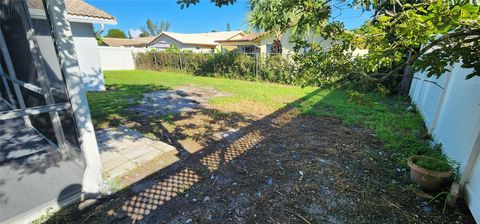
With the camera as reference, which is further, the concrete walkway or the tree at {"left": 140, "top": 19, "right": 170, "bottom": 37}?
the tree at {"left": 140, "top": 19, "right": 170, "bottom": 37}

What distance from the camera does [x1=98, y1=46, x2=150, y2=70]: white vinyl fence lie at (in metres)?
16.6

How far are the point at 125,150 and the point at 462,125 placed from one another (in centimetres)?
486

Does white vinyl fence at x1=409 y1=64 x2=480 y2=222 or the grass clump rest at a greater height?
white vinyl fence at x1=409 y1=64 x2=480 y2=222

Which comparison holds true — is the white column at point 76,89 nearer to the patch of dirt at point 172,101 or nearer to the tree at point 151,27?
the patch of dirt at point 172,101

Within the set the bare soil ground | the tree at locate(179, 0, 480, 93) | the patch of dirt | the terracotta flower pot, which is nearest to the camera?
the tree at locate(179, 0, 480, 93)

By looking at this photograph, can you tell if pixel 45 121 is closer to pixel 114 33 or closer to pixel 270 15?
pixel 270 15

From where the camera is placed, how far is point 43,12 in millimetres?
2215

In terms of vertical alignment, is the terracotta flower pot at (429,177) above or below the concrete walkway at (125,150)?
above

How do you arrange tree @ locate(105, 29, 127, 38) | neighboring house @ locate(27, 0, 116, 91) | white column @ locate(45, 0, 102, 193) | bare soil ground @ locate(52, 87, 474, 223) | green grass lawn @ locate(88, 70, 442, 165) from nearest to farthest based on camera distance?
white column @ locate(45, 0, 102, 193) < bare soil ground @ locate(52, 87, 474, 223) < green grass lawn @ locate(88, 70, 442, 165) < neighboring house @ locate(27, 0, 116, 91) < tree @ locate(105, 29, 127, 38)

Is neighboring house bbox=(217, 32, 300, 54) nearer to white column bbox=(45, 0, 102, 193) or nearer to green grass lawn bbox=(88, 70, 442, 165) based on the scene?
green grass lawn bbox=(88, 70, 442, 165)

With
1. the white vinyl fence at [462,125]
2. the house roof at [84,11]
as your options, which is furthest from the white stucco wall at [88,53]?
the white vinyl fence at [462,125]

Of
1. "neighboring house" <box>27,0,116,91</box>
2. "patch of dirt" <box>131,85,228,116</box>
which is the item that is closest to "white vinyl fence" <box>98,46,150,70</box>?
"neighboring house" <box>27,0,116,91</box>

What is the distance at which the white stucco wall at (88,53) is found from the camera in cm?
747

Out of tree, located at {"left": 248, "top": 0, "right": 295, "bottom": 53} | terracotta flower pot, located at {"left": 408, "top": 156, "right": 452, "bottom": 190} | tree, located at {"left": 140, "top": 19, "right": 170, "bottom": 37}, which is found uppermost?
tree, located at {"left": 140, "top": 19, "right": 170, "bottom": 37}
